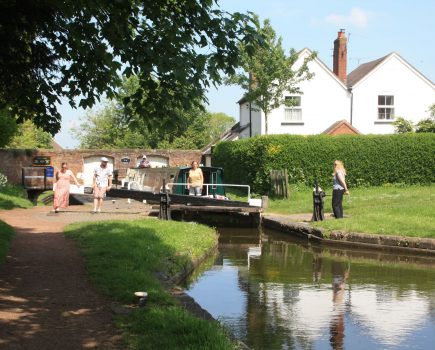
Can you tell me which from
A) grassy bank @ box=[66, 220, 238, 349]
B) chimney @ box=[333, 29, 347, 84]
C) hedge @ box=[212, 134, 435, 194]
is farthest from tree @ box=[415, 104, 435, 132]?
grassy bank @ box=[66, 220, 238, 349]

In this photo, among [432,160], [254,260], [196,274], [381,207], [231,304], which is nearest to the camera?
[231,304]

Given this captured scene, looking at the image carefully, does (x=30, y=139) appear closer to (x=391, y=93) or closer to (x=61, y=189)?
(x=391, y=93)

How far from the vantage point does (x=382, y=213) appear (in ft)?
54.2

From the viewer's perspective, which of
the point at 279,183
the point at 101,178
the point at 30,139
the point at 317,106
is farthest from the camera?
the point at 30,139

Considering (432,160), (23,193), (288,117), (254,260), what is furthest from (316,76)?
(254,260)

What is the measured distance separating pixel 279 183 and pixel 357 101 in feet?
40.1

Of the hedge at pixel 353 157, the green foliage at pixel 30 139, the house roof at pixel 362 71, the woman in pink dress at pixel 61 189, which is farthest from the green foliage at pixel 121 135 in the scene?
the woman in pink dress at pixel 61 189

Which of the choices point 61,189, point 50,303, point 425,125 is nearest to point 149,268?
point 50,303

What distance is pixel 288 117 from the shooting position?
115 feet

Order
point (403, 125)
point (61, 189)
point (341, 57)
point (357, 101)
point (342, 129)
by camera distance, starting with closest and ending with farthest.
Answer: point (61, 189) < point (403, 125) < point (342, 129) < point (357, 101) < point (341, 57)

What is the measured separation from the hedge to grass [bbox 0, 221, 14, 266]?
51.9 feet

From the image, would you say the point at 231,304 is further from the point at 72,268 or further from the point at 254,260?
the point at 254,260

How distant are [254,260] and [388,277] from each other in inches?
118

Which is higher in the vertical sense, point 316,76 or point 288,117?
point 316,76
